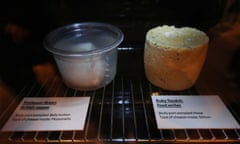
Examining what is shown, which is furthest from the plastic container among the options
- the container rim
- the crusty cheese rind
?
the crusty cheese rind

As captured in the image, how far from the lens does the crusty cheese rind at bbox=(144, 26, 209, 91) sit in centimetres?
60

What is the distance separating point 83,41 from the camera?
0.67 meters

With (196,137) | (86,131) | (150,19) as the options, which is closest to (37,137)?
(86,131)

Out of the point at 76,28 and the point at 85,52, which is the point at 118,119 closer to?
the point at 85,52

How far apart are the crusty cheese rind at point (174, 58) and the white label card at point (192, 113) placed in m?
0.05

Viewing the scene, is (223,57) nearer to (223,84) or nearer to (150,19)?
(223,84)

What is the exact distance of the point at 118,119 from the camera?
1.90 ft

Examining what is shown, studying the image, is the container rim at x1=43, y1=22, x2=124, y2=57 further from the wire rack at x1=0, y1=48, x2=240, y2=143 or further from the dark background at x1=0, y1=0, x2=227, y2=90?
the wire rack at x1=0, y1=48, x2=240, y2=143

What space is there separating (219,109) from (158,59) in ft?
0.69

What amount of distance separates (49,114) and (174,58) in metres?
0.37

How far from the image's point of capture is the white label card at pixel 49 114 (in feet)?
1.72

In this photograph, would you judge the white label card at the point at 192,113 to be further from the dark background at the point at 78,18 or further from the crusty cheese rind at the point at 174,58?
the dark background at the point at 78,18

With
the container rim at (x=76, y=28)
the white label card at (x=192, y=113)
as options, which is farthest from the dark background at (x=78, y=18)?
the white label card at (x=192, y=113)

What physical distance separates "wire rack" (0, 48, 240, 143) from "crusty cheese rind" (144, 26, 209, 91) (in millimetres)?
36
